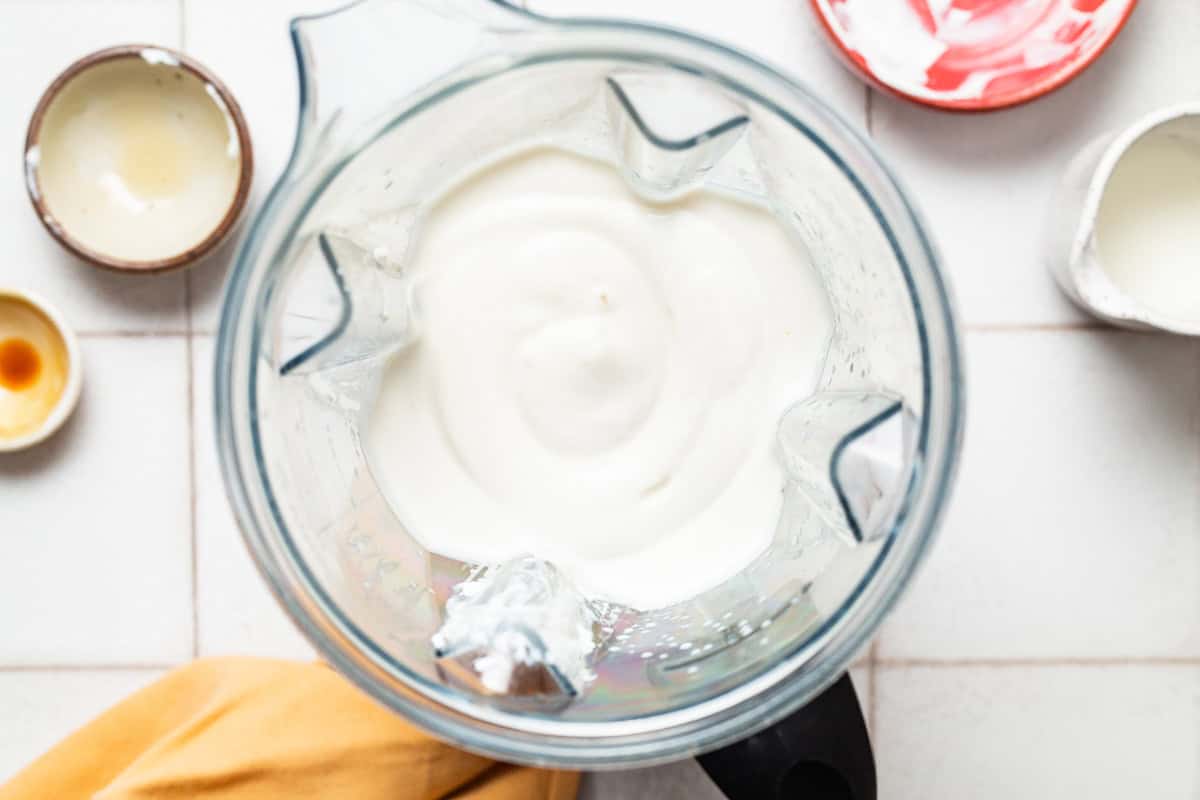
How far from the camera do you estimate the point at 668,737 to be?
0.49 m

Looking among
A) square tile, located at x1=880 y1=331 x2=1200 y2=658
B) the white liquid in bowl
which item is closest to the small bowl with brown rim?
the white liquid in bowl

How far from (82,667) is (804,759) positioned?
1.55 ft

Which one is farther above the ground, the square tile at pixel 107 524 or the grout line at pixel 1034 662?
the square tile at pixel 107 524

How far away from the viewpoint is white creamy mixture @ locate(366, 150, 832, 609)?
55 cm

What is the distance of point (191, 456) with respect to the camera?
2.46 feet

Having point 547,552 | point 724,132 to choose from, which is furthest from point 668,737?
point 724,132

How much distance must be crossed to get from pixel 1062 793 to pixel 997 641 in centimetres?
11

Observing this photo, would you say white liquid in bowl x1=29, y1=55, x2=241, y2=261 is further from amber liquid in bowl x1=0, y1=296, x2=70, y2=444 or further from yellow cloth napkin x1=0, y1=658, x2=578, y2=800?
yellow cloth napkin x1=0, y1=658, x2=578, y2=800

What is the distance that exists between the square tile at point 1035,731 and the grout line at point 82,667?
465mm

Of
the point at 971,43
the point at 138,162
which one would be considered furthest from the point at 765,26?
the point at 138,162

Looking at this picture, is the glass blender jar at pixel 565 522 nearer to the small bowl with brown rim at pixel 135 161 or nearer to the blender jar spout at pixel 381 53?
the blender jar spout at pixel 381 53

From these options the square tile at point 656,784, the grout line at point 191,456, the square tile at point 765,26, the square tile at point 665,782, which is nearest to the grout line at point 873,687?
the square tile at point 665,782

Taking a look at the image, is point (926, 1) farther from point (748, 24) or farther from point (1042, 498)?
point (1042, 498)

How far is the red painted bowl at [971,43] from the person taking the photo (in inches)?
27.3
